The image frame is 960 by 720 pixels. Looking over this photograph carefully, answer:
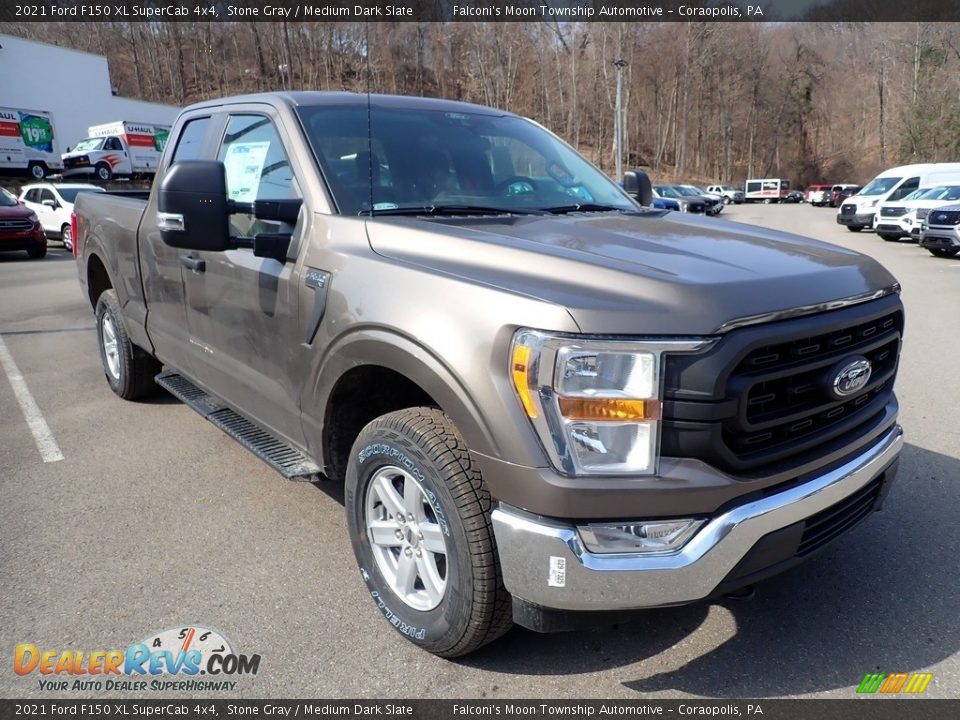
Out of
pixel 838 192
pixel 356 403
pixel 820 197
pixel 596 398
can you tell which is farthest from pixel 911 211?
pixel 820 197

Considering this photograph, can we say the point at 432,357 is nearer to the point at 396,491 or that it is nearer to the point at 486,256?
the point at 486,256

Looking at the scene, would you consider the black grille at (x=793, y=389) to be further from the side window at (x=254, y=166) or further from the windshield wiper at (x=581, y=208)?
the side window at (x=254, y=166)

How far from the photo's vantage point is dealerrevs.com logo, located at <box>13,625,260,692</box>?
248cm

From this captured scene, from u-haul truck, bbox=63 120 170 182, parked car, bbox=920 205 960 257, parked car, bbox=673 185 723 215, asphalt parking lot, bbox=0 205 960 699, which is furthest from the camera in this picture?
parked car, bbox=673 185 723 215

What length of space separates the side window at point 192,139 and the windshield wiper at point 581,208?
2011 mm

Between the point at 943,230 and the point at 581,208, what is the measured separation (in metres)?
15.1

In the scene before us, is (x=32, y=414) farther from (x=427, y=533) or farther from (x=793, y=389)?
(x=793, y=389)

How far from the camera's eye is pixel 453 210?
3088mm

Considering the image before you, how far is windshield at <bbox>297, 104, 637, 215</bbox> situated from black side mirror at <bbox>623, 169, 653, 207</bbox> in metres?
0.68

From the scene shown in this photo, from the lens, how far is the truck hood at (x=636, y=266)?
203 centimetres

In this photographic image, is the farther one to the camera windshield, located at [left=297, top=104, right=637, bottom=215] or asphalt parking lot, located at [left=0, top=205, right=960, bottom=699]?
windshield, located at [left=297, top=104, right=637, bottom=215]

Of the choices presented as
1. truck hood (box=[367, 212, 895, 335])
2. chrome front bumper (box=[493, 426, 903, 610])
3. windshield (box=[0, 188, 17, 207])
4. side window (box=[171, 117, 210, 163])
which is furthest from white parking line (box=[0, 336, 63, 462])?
windshield (box=[0, 188, 17, 207])

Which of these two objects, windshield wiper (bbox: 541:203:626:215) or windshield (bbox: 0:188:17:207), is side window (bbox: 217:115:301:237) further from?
windshield (bbox: 0:188:17:207)

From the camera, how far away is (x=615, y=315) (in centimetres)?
201
